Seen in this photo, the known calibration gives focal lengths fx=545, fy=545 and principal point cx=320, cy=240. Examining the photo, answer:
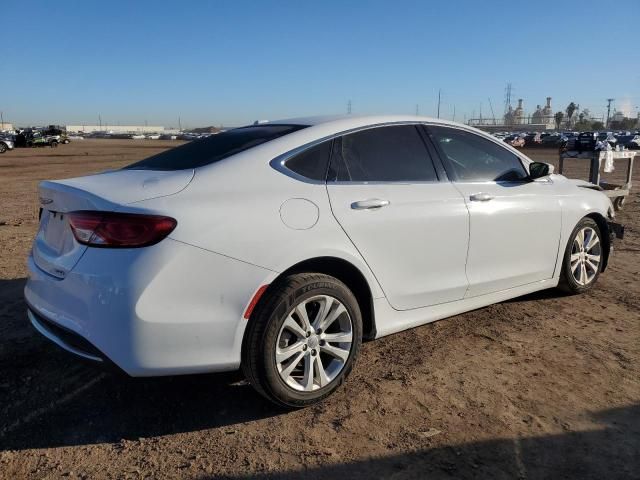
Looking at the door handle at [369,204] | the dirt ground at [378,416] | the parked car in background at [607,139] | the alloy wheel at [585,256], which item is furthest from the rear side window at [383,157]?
the parked car in background at [607,139]

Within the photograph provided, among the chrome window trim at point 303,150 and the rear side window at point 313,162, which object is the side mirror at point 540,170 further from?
the rear side window at point 313,162

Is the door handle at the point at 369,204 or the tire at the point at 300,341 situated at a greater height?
the door handle at the point at 369,204

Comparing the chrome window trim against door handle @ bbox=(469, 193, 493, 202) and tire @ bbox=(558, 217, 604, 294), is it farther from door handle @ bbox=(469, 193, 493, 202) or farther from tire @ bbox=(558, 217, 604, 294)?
tire @ bbox=(558, 217, 604, 294)

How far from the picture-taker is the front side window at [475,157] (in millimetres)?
3953

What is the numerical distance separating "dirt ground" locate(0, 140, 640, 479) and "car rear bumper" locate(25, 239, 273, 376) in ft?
1.45

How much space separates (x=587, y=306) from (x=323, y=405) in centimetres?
288

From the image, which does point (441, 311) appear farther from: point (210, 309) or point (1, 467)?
point (1, 467)

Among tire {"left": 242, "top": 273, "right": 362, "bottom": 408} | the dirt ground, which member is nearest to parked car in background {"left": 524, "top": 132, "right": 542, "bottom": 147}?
the dirt ground

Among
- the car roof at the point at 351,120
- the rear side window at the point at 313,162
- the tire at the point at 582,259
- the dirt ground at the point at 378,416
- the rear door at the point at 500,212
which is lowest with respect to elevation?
the dirt ground at the point at 378,416

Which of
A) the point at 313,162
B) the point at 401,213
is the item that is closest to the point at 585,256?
the point at 401,213

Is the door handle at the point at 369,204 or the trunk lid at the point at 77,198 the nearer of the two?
the trunk lid at the point at 77,198

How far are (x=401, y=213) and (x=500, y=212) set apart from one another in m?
1.02

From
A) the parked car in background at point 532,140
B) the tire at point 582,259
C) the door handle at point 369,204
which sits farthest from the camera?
the parked car in background at point 532,140

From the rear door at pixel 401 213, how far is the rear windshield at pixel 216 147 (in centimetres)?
48
